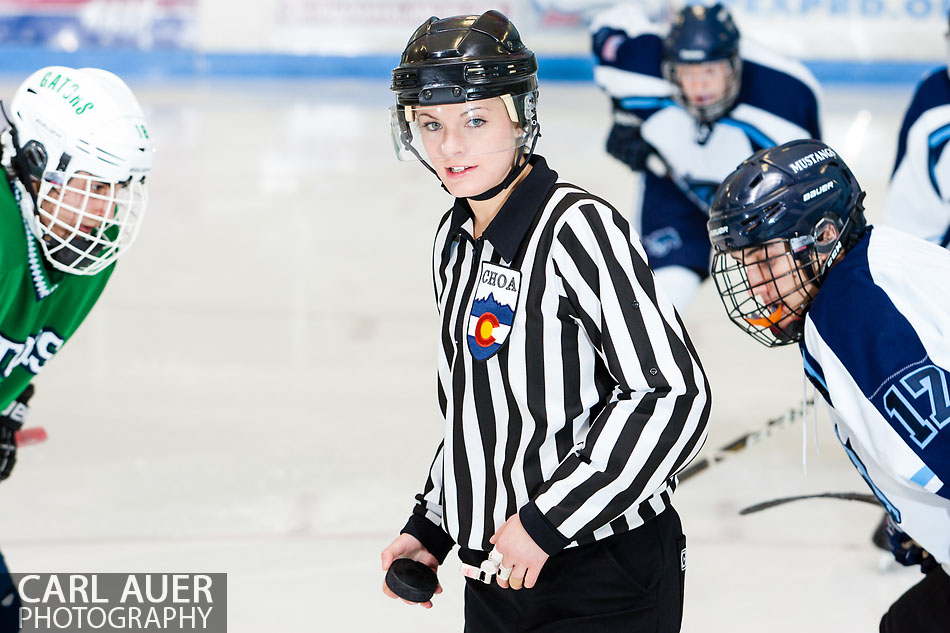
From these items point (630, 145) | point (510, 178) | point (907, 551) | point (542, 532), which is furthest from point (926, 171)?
point (542, 532)

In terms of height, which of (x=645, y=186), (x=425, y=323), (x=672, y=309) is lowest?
(x=425, y=323)

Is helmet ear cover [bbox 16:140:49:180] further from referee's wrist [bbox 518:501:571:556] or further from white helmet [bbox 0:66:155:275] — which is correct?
referee's wrist [bbox 518:501:571:556]

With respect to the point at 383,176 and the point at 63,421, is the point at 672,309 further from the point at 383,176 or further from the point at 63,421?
the point at 383,176

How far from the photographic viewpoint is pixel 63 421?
129 inches

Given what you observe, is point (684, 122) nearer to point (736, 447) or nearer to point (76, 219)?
point (736, 447)

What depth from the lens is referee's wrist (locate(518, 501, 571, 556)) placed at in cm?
121

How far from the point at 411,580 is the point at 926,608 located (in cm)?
69

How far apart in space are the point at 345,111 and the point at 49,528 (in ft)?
21.3

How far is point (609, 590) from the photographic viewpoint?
50.9 inches

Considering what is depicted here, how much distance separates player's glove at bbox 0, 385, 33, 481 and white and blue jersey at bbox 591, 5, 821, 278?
1865 millimetres

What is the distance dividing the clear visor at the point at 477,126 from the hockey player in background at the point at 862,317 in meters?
0.31

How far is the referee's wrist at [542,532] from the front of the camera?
121cm

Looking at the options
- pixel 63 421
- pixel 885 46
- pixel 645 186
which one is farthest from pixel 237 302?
pixel 885 46

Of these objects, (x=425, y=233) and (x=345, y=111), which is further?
(x=345, y=111)
